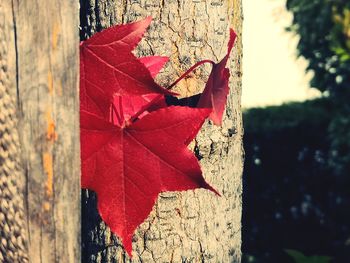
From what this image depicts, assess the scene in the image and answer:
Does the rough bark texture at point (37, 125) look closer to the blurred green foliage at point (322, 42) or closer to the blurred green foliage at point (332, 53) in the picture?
the blurred green foliage at point (332, 53)

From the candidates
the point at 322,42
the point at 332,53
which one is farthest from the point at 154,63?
the point at 322,42

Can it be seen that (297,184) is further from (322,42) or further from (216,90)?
(216,90)

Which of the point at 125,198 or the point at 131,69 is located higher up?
the point at 131,69

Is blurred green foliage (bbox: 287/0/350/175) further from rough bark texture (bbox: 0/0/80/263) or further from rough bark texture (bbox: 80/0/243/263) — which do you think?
rough bark texture (bbox: 0/0/80/263)

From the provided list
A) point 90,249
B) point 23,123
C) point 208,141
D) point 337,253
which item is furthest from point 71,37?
point 337,253

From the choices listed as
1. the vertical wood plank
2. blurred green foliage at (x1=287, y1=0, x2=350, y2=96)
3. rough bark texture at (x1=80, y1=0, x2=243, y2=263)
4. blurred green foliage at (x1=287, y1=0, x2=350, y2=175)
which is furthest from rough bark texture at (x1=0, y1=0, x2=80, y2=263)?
blurred green foliage at (x1=287, y1=0, x2=350, y2=96)

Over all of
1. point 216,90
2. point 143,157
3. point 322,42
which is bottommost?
point 143,157

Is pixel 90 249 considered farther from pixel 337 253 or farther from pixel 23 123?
pixel 337 253
